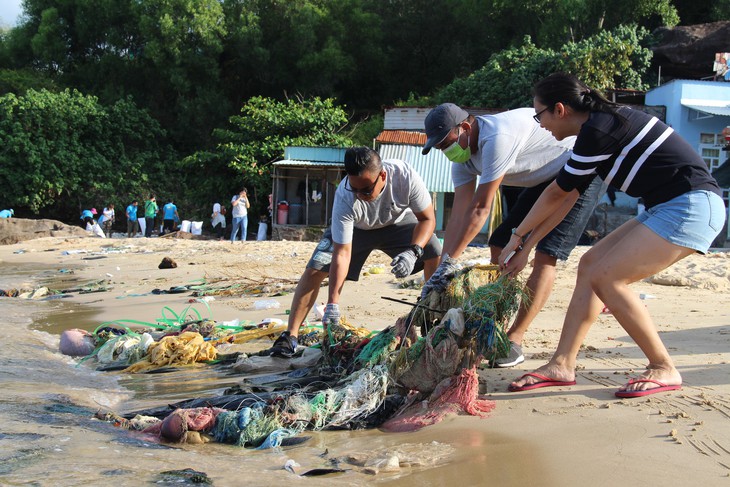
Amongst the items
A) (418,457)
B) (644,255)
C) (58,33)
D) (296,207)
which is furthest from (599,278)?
(58,33)

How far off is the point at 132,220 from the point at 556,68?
1521 cm

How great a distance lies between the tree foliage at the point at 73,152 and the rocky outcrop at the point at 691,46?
19.9 metres

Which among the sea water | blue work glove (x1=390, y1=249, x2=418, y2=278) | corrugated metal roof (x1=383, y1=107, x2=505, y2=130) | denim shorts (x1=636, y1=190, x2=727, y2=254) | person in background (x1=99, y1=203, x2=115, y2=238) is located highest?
corrugated metal roof (x1=383, y1=107, x2=505, y2=130)

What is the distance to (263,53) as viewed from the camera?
30.2m

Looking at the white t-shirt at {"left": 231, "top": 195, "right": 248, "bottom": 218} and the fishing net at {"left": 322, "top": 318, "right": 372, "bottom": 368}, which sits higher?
the fishing net at {"left": 322, "top": 318, "right": 372, "bottom": 368}

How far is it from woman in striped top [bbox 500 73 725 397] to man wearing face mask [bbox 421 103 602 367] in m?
0.48

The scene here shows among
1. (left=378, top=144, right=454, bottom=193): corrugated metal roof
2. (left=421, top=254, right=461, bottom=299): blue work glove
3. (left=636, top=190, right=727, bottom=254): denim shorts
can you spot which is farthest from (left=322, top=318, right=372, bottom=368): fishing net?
(left=378, top=144, right=454, bottom=193): corrugated metal roof

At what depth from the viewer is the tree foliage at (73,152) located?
25.4 meters

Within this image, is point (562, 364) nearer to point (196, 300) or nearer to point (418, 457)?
point (418, 457)

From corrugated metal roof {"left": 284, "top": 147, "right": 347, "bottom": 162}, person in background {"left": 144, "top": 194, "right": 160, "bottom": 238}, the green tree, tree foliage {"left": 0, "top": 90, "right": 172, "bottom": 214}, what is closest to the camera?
corrugated metal roof {"left": 284, "top": 147, "right": 347, "bottom": 162}

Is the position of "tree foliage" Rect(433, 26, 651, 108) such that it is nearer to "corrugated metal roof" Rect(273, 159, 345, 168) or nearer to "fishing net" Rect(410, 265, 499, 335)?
"corrugated metal roof" Rect(273, 159, 345, 168)

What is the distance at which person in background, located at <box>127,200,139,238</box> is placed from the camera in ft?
76.7

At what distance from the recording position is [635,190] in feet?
11.4

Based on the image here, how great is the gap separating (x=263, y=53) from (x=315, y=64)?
2.33 m
